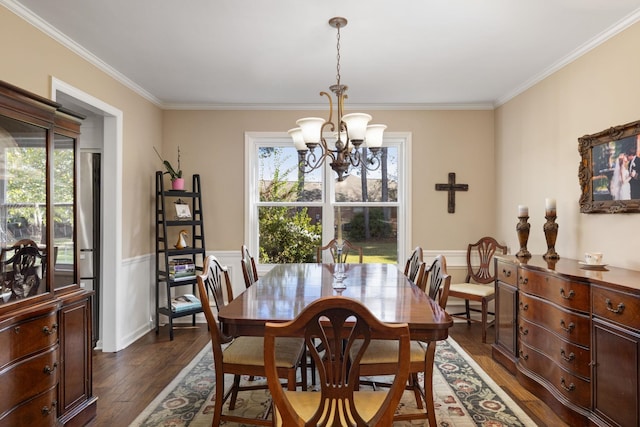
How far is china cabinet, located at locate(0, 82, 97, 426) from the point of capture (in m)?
1.95

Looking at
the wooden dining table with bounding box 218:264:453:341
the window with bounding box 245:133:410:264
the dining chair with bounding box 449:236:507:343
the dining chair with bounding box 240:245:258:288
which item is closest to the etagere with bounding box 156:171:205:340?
the window with bounding box 245:133:410:264

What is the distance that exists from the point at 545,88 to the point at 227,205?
11.6 ft

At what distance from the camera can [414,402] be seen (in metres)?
2.71

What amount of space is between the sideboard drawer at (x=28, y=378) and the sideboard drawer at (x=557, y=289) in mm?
2983

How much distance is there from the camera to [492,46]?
3.18m

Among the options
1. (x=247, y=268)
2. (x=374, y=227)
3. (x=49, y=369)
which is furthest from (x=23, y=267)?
(x=374, y=227)

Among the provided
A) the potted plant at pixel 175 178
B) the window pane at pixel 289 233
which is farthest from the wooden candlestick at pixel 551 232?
the potted plant at pixel 175 178

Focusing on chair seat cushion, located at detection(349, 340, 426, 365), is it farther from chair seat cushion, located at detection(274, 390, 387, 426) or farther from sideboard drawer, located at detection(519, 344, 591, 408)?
sideboard drawer, located at detection(519, 344, 591, 408)

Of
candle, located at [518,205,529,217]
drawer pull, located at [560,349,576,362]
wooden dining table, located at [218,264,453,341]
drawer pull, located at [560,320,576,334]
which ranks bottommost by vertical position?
drawer pull, located at [560,349,576,362]

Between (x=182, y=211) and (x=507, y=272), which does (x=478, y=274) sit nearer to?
(x=507, y=272)

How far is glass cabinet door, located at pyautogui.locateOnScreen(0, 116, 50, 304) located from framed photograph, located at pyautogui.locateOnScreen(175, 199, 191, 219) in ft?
7.30

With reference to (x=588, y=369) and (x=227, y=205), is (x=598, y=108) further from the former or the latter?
(x=227, y=205)

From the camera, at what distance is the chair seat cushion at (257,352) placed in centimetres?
220

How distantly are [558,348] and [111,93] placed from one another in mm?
4113
